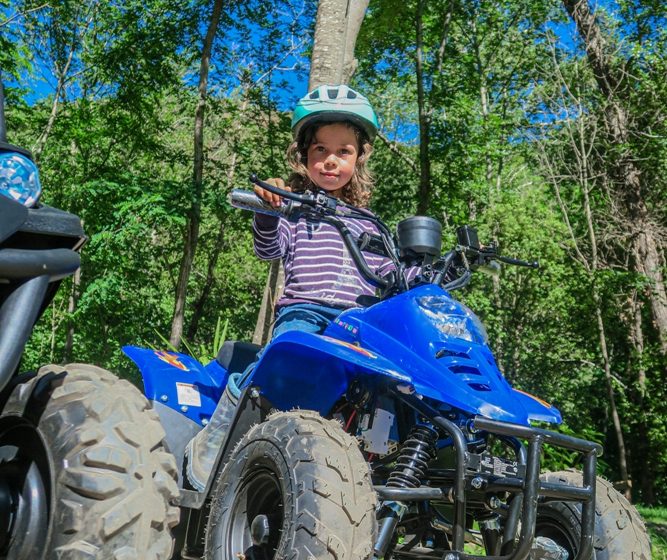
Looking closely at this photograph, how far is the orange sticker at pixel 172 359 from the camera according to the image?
13.4 ft

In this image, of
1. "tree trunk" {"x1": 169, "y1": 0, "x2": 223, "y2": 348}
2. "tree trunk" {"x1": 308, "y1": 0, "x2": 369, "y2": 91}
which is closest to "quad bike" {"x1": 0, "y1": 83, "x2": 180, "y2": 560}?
"tree trunk" {"x1": 308, "y1": 0, "x2": 369, "y2": 91}

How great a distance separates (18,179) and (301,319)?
63.1 inches

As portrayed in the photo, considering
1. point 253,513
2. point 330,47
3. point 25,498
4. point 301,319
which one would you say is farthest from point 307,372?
point 330,47

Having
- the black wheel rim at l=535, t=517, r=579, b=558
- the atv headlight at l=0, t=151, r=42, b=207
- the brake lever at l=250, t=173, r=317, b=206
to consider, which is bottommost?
the black wheel rim at l=535, t=517, r=579, b=558

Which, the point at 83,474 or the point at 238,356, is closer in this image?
the point at 83,474

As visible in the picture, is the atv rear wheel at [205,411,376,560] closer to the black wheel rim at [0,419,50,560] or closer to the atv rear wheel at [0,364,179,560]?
the atv rear wheel at [0,364,179,560]

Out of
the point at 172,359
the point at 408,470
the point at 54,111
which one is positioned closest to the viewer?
→ the point at 408,470

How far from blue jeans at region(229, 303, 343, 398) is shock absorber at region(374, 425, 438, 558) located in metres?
0.74

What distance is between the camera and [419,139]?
16.5m

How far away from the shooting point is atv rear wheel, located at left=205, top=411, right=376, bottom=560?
2.48 meters

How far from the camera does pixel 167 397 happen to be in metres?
3.85

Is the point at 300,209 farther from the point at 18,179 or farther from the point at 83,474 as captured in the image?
the point at 83,474

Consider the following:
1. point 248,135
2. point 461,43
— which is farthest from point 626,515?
point 461,43

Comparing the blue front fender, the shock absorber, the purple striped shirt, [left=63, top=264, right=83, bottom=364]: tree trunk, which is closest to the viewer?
the shock absorber
